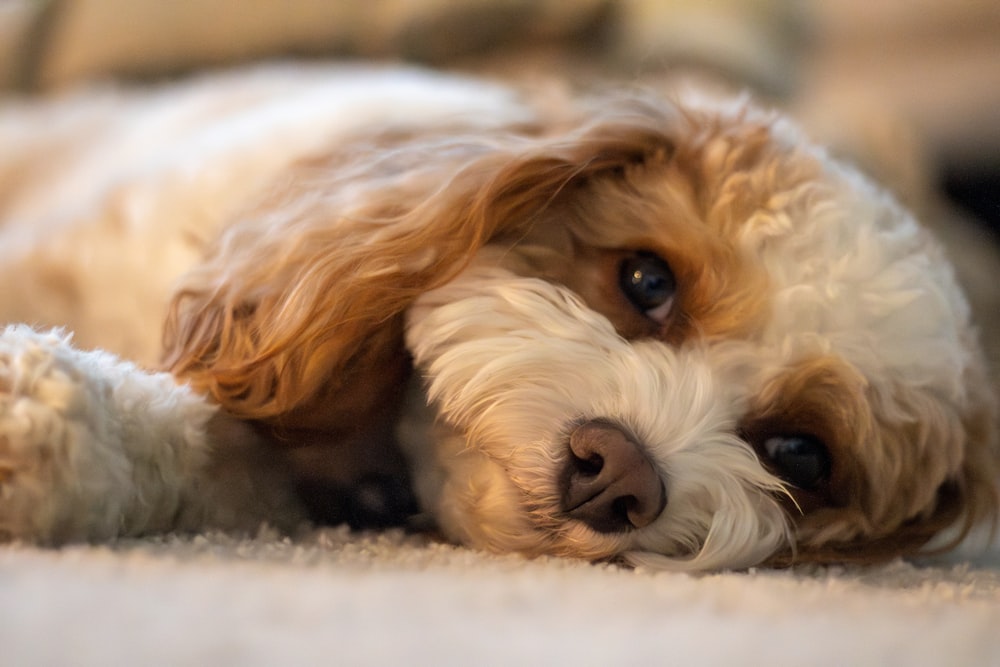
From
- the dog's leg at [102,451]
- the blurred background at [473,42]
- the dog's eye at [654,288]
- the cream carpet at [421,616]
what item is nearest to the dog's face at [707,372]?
the dog's eye at [654,288]

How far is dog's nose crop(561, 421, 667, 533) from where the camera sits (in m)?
1.26

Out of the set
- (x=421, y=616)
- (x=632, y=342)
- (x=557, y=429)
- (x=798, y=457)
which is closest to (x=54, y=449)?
(x=421, y=616)

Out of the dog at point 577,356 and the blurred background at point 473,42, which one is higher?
the blurred background at point 473,42

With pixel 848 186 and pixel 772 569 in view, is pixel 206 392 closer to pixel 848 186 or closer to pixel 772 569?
pixel 772 569

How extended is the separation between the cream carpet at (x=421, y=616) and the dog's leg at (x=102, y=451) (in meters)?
0.05

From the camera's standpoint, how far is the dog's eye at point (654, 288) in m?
1.52

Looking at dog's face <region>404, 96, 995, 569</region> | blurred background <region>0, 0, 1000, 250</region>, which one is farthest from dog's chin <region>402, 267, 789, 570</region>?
blurred background <region>0, 0, 1000, 250</region>

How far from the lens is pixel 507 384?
134cm

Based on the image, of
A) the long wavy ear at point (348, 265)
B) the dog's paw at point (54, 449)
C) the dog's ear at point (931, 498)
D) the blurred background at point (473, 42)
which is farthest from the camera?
the blurred background at point (473, 42)

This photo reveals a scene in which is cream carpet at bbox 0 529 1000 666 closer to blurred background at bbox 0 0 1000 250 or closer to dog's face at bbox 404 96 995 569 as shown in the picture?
dog's face at bbox 404 96 995 569

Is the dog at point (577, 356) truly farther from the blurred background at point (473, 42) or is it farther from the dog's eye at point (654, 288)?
the blurred background at point (473, 42)

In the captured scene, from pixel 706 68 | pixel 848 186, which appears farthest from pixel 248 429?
pixel 706 68

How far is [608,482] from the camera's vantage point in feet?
4.13

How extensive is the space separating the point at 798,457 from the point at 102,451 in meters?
0.99
